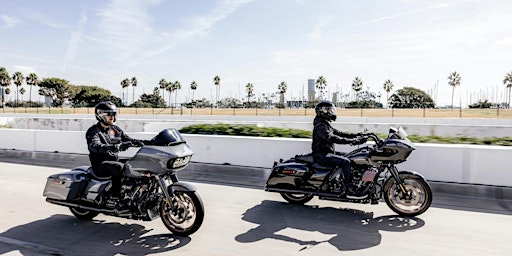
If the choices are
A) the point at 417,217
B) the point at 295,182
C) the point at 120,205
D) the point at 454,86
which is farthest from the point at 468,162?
the point at 454,86

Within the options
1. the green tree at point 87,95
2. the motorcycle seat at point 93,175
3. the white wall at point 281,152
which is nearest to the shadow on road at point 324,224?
the motorcycle seat at point 93,175

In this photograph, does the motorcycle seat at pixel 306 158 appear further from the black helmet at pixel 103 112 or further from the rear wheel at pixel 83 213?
the rear wheel at pixel 83 213

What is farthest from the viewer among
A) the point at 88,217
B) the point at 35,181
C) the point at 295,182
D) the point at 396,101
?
the point at 396,101

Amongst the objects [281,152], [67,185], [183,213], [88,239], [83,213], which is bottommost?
[88,239]

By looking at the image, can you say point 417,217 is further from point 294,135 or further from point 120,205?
point 294,135

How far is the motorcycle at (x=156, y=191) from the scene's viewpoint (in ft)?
16.9

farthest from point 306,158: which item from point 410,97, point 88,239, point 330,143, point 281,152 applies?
point 410,97

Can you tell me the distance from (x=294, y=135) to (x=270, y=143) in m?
2.20

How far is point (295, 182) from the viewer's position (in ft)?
22.9

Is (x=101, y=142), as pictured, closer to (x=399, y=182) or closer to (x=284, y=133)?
(x=399, y=182)

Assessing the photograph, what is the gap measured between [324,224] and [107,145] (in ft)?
10.6

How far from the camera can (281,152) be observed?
1027 cm

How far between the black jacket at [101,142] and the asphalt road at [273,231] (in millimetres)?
990

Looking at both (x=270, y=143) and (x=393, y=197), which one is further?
(x=270, y=143)
